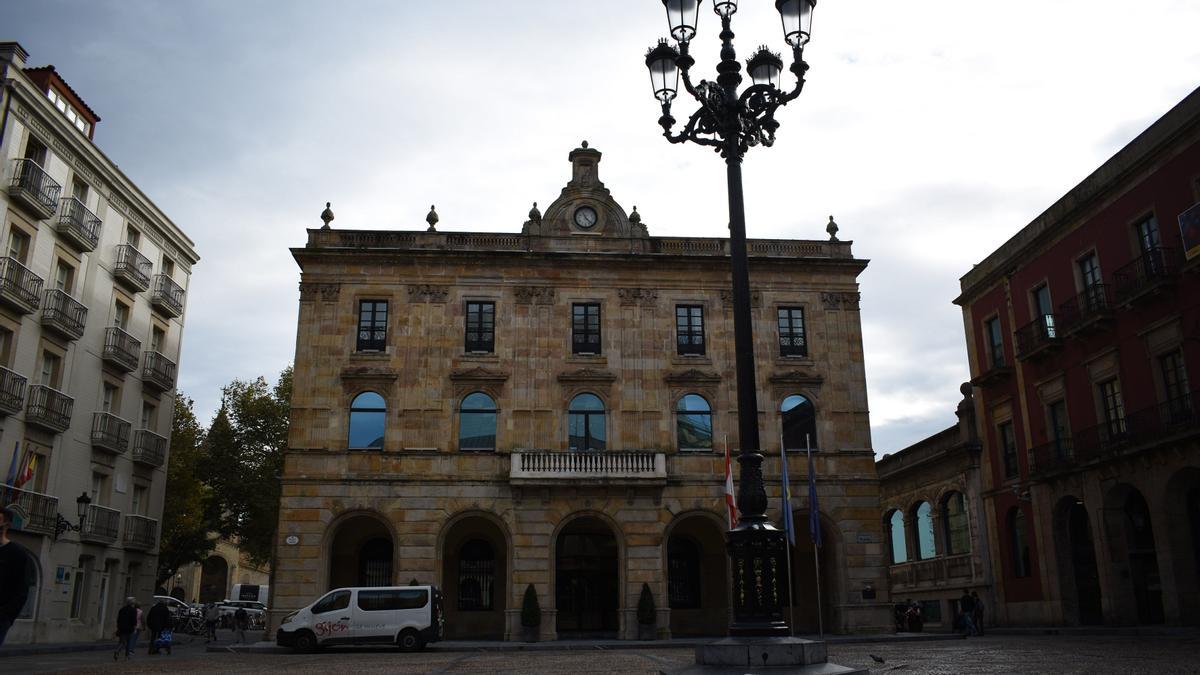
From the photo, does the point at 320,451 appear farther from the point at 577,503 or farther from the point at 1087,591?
the point at 1087,591

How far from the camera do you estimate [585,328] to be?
1276 inches

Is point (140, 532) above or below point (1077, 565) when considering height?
above

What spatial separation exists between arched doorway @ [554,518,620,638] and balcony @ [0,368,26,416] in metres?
17.2

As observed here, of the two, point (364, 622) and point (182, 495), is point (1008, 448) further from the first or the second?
point (182, 495)

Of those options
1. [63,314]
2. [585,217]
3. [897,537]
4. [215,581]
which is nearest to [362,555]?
[63,314]

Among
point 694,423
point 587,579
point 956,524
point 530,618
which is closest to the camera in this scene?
point 530,618

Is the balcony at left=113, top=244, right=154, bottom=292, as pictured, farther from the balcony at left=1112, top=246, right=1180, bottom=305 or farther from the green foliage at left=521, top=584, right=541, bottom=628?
the balcony at left=1112, top=246, right=1180, bottom=305

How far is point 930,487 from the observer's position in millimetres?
39375

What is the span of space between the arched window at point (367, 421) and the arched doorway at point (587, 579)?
7290 mm

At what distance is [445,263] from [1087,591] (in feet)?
79.5

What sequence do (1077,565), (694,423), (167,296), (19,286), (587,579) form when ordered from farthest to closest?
(167,296) < (587,579) < (694,423) < (1077,565) < (19,286)

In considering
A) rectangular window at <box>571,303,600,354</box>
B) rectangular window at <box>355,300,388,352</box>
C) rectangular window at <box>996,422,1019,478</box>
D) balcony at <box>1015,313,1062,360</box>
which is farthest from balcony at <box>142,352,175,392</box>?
rectangular window at <box>996,422,1019,478</box>

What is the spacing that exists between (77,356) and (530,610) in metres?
Answer: 16.9

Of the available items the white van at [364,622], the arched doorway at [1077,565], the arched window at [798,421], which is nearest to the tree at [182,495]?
the white van at [364,622]
